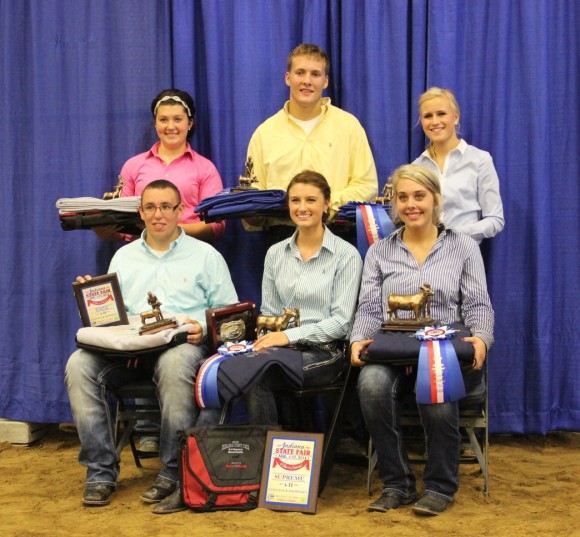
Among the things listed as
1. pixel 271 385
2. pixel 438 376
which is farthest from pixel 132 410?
pixel 438 376

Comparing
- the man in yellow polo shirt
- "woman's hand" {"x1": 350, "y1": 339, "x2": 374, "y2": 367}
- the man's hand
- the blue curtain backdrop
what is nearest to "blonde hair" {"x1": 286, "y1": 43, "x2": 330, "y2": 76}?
the man in yellow polo shirt

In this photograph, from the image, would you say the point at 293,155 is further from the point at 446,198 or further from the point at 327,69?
the point at 446,198

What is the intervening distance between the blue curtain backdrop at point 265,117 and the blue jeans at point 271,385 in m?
1.01

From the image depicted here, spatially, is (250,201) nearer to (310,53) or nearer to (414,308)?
(310,53)

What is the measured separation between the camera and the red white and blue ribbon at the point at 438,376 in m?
3.09

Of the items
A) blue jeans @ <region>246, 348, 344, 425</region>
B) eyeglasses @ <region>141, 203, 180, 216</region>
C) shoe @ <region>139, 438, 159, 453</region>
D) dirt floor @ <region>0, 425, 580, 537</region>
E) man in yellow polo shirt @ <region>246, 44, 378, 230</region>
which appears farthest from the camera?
shoe @ <region>139, 438, 159, 453</region>

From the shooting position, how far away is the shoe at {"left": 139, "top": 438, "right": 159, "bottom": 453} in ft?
13.5

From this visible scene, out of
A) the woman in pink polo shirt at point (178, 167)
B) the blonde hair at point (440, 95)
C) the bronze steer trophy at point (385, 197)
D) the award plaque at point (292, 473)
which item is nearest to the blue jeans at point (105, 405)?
the award plaque at point (292, 473)

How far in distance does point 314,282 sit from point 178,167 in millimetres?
1001

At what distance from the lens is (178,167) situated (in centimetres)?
415

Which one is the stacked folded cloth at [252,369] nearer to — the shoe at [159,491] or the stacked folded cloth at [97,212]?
the shoe at [159,491]

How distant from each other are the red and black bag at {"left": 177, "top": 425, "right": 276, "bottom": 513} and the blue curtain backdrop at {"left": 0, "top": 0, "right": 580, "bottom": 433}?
3.96 feet

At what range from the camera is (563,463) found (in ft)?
12.8

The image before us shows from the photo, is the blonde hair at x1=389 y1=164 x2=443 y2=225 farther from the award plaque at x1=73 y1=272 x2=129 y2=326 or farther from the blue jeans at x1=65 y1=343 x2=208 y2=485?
the award plaque at x1=73 y1=272 x2=129 y2=326
